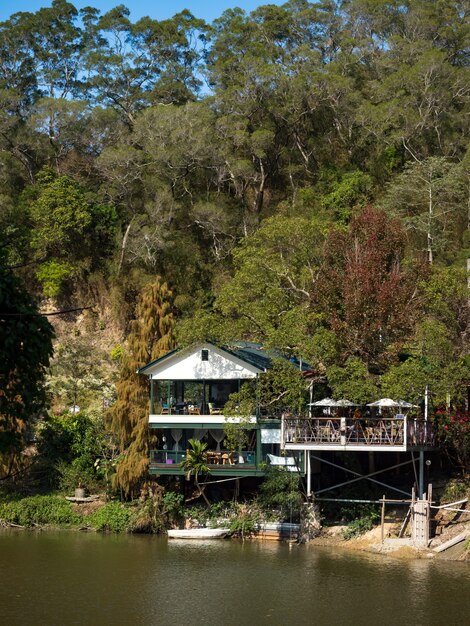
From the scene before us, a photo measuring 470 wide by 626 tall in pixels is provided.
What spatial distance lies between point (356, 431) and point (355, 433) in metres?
0.27

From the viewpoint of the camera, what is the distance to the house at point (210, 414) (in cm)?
3753

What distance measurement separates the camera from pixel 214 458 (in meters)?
37.9

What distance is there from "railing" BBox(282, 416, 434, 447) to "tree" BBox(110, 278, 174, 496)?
6127 millimetres

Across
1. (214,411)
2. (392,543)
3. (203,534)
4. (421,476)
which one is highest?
(214,411)

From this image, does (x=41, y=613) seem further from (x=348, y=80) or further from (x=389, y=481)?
(x=348, y=80)

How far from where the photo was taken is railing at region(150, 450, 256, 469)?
3756 cm

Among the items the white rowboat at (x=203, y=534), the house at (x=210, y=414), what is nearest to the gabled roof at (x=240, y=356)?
the house at (x=210, y=414)

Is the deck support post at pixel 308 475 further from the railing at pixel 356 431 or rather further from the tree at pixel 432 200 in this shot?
the tree at pixel 432 200

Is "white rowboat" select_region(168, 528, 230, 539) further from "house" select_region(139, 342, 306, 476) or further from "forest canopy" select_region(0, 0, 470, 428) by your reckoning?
"forest canopy" select_region(0, 0, 470, 428)

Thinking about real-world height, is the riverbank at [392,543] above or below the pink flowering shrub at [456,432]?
below

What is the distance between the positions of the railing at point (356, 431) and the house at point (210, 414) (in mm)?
1393

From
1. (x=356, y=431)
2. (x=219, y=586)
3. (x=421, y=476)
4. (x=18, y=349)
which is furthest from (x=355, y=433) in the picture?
(x=18, y=349)

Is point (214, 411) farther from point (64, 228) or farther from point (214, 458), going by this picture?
point (64, 228)

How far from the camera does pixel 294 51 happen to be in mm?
66062
